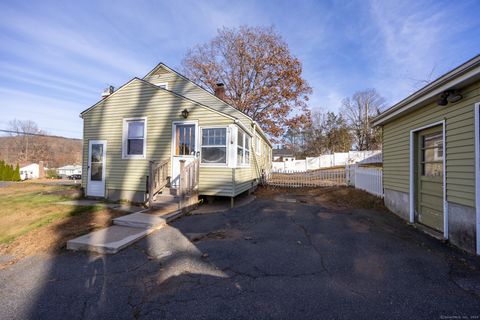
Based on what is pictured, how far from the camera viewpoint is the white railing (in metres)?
8.33

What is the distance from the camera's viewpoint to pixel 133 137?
27.6ft

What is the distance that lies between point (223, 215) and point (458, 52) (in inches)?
562

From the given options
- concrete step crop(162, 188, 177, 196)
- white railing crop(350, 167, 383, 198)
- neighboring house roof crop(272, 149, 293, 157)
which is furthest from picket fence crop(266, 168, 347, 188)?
neighboring house roof crop(272, 149, 293, 157)

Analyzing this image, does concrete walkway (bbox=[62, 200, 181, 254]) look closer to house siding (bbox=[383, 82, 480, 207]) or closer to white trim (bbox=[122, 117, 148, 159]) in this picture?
white trim (bbox=[122, 117, 148, 159])

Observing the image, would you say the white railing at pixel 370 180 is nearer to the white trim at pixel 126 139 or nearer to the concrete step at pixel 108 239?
the concrete step at pixel 108 239

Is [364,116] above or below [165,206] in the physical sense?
above

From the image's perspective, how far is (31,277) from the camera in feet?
10.8

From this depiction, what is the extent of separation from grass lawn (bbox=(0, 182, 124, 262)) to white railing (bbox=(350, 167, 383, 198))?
8.97 metres

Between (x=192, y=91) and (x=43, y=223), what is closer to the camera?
(x=43, y=223)

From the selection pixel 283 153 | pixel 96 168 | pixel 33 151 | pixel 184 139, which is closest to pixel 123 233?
pixel 184 139

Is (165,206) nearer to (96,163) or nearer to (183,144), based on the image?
(183,144)

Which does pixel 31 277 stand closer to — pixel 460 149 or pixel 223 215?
pixel 223 215

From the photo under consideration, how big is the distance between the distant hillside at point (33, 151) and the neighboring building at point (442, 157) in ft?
186

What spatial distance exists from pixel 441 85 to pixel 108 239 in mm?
7226
